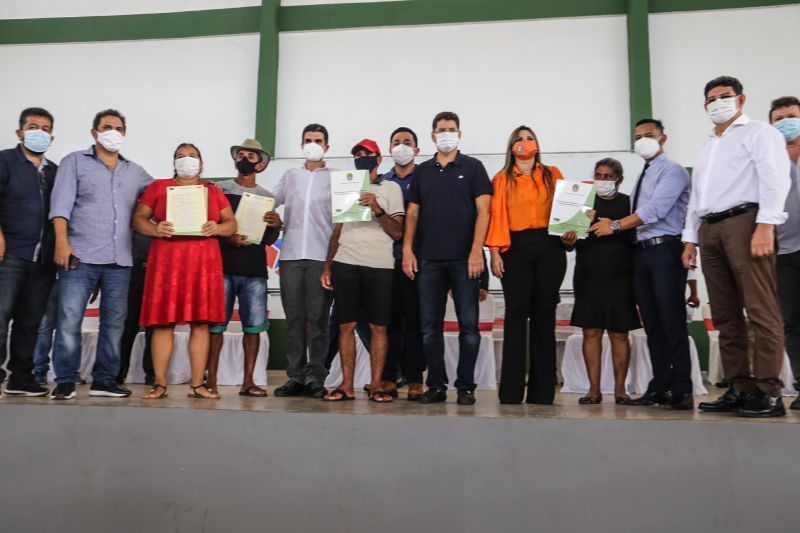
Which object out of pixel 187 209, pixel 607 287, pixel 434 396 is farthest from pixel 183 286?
pixel 607 287

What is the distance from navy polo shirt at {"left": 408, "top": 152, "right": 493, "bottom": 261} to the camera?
3.43 metres

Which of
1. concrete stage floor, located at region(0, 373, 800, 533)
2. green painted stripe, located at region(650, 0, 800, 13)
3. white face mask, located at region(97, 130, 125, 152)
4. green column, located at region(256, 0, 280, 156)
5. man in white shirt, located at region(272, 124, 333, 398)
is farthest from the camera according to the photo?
green column, located at region(256, 0, 280, 156)

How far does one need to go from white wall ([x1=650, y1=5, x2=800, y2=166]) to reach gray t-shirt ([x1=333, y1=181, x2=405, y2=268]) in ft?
15.1

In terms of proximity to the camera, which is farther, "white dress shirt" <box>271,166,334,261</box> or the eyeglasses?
"white dress shirt" <box>271,166,334,261</box>

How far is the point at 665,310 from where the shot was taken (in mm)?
3434

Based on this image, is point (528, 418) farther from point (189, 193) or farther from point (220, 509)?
point (189, 193)

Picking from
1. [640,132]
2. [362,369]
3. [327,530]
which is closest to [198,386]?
[327,530]

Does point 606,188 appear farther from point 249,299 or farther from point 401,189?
point 249,299

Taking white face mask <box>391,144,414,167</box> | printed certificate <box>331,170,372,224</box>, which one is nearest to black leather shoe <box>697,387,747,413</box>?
printed certificate <box>331,170,372,224</box>

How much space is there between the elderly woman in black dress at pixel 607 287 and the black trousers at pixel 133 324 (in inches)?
123

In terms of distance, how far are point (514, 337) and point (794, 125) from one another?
1807mm

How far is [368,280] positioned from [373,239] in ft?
0.72

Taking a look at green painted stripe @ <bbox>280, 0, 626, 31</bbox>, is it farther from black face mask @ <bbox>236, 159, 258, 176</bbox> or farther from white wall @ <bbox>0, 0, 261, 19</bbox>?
black face mask @ <bbox>236, 159, 258, 176</bbox>

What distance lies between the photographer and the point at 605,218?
3719 mm
